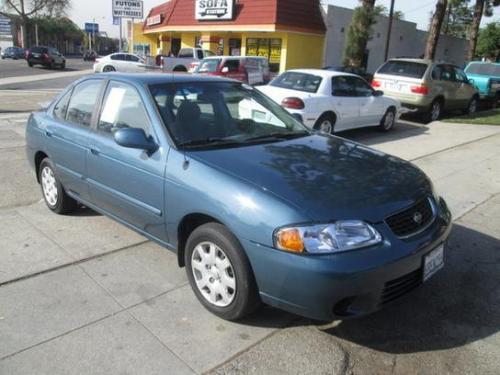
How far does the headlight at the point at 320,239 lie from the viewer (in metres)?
2.73

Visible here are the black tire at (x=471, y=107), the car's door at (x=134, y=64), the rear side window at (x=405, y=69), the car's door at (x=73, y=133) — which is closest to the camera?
the car's door at (x=73, y=133)

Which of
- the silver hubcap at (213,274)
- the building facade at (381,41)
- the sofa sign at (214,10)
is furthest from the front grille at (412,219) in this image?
the sofa sign at (214,10)

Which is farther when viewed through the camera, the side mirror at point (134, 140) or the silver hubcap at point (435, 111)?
the silver hubcap at point (435, 111)

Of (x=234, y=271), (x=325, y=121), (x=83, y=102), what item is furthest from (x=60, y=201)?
(x=325, y=121)

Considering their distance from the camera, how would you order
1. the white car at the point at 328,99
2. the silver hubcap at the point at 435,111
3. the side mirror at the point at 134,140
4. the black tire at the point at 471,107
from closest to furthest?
the side mirror at the point at 134,140 → the white car at the point at 328,99 → the silver hubcap at the point at 435,111 → the black tire at the point at 471,107

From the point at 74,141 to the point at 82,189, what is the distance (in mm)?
453

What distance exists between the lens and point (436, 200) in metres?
3.55

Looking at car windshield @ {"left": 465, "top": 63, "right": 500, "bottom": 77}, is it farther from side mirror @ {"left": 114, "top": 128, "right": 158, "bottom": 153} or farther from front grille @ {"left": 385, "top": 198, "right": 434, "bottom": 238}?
side mirror @ {"left": 114, "top": 128, "right": 158, "bottom": 153}

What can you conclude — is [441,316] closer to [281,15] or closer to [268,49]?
[281,15]

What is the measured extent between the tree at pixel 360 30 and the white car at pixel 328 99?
969 cm

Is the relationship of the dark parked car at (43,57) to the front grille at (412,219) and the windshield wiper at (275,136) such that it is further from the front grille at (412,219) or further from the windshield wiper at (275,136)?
the front grille at (412,219)

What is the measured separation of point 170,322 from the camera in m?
3.24

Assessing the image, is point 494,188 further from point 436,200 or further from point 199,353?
point 199,353

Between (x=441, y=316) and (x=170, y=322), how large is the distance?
1.91 meters
